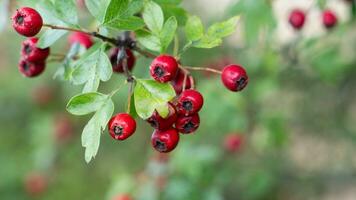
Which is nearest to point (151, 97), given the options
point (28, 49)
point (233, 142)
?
point (28, 49)

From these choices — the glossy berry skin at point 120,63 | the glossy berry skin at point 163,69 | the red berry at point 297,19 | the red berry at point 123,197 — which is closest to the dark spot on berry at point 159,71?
the glossy berry skin at point 163,69

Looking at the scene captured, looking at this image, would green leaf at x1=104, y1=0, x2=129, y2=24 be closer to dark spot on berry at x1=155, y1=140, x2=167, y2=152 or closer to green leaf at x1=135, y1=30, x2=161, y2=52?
green leaf at x1=135, y1=30, x2=161, y2=52

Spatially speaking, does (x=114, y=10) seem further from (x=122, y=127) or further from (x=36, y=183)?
(x=36, y=183)

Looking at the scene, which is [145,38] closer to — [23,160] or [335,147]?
[335,147]

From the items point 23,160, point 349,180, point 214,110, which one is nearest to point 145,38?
point 214,110

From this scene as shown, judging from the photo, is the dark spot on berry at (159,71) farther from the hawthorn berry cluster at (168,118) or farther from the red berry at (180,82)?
the red berry at (180,82)

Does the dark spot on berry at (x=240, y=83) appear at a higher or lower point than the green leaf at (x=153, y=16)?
lower
